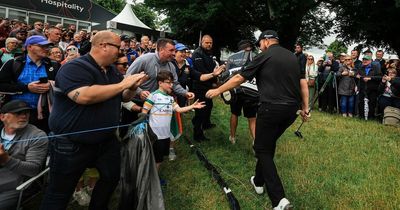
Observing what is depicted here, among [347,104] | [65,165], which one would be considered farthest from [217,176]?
[347,104]

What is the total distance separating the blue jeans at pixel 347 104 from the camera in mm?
9773

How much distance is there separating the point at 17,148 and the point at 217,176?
8.40 feet

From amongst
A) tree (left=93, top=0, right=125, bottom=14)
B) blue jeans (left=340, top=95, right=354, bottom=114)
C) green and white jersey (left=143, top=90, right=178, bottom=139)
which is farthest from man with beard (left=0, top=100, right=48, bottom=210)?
tree (left=93, top=0, right=125, bottom=14)

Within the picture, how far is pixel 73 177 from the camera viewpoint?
9.43ft

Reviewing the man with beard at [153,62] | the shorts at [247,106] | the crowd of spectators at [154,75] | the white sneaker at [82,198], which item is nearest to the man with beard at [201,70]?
the crowd of spectators at [154,75]

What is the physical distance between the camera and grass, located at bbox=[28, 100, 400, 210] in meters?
4.05

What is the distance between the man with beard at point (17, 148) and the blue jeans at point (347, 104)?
29.1 ft

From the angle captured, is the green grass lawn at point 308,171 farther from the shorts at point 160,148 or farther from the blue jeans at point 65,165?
the blue jeans at point 65,165

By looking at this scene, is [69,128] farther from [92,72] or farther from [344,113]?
[344,113]

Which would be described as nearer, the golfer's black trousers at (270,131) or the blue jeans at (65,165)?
the blue jeans at (65,165)

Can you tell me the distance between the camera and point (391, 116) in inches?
335

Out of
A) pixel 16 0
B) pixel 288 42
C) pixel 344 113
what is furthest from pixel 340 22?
pixel 16 0

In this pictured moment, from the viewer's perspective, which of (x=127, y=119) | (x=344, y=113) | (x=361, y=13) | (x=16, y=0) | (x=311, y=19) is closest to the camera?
(x=127, y=119)

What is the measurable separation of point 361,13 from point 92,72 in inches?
843
